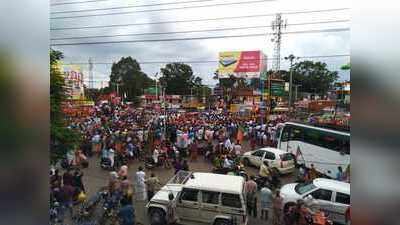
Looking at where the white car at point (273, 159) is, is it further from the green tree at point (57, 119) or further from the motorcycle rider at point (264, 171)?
the green tree at point (57, 119)

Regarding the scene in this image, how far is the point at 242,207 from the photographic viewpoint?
3.48m

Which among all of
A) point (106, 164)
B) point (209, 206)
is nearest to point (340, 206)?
point (209, 206)

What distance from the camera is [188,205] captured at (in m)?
3.64

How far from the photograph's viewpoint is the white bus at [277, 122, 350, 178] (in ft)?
12.5

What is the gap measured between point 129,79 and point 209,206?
8.79ft

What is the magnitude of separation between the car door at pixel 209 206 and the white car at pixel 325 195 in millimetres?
764

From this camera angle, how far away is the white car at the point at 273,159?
4263 mm

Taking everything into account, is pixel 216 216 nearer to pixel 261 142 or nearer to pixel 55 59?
pixel 261 142

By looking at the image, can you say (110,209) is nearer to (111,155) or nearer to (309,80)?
(111,155)

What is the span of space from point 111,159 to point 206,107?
1.62 m

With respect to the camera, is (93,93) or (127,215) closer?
(127,215)

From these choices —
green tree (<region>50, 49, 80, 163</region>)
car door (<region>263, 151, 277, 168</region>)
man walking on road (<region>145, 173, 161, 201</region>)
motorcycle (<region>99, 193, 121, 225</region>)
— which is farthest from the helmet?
car door (<region>263, 151, 277, 168</region>)

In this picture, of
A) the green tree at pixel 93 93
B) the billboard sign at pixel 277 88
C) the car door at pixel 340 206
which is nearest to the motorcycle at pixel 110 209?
the green tree at pixel 93 93
